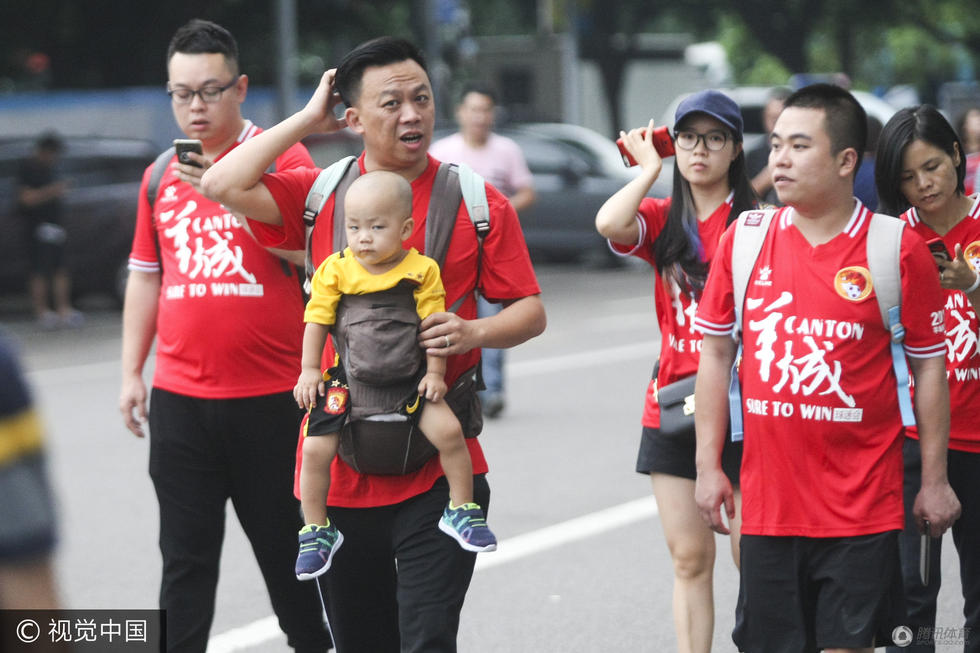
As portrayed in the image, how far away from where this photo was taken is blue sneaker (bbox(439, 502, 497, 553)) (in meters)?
3.79

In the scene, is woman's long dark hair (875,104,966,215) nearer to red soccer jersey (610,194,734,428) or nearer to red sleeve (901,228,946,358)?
red soccer jersey (610,194,734,428)

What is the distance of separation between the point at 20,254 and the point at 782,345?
14.4 metres

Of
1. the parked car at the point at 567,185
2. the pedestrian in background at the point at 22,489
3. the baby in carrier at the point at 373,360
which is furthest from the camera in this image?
the parked car at the point at 567,185

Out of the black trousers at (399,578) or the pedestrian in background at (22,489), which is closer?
the pedestrian in background at (22,489)

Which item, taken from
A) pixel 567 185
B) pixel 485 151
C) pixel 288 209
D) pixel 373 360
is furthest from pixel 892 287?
pixel 567 185

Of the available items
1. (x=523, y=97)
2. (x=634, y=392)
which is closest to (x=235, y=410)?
(x=634, y=392)

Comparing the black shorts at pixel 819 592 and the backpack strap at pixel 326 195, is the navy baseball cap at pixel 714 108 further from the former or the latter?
the black shorts at pixel 819 592

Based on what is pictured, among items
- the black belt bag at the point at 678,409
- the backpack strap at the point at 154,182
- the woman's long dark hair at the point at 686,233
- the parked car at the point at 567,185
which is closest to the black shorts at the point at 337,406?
the black belt bag at the point at 678,409

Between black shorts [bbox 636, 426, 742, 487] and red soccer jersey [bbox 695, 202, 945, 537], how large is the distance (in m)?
0.79

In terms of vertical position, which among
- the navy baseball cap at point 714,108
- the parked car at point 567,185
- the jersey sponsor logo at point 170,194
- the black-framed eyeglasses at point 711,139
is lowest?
the parked car at point 567,185

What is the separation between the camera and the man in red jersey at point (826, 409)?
380 centimetres

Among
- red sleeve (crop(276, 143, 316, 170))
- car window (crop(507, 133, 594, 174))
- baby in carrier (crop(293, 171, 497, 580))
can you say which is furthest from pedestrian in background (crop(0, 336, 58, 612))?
car window (crop(507, 133, 594, 174))

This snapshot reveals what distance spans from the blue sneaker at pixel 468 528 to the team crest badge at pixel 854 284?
1049 mm

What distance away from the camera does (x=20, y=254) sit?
667 inches
